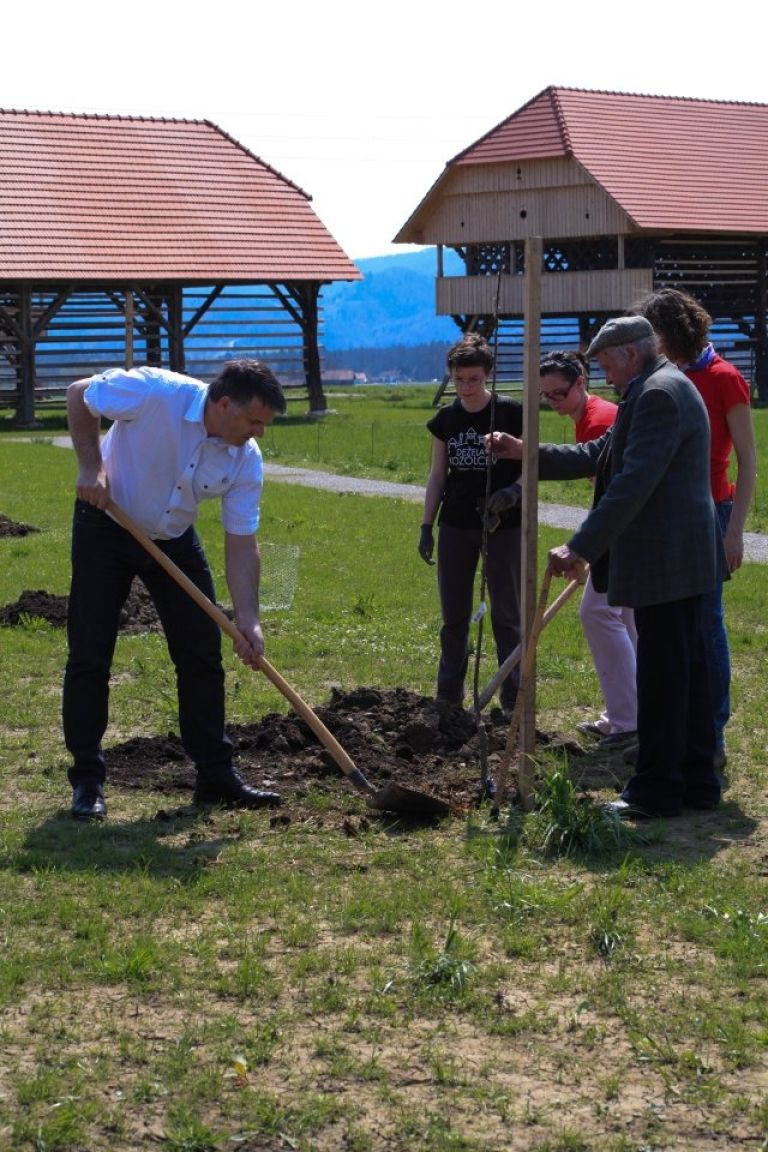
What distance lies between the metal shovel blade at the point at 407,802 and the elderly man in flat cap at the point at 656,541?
60 centimetres

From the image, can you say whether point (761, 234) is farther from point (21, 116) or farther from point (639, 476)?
point (639, 476)

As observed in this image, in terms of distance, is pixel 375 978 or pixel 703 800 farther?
pixel 703 800

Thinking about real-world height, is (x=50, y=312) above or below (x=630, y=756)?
above

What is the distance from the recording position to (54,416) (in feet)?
103

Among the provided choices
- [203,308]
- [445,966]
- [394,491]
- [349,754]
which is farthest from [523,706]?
[203,308]

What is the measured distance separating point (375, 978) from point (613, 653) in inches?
110

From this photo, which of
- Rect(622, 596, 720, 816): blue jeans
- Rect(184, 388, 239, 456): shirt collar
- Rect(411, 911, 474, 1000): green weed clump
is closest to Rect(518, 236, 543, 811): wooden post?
Rect(622, 596, 720, 816): blue jeans

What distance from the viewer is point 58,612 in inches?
377

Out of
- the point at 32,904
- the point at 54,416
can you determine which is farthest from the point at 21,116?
the point at 32,904

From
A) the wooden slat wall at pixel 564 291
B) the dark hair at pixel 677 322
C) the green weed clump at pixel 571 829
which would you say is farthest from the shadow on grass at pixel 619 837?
the wooden slat wall at pixel 564 291

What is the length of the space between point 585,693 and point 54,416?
82.9ft

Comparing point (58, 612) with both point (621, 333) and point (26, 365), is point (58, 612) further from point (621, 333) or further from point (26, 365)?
point (26, 365)

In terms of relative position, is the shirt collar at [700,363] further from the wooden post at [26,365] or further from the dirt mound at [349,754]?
the wooden post at [26,365]

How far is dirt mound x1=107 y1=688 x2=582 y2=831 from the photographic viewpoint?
590cm
